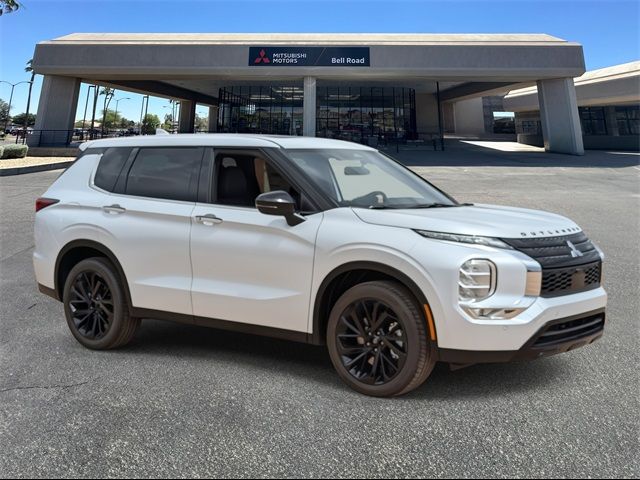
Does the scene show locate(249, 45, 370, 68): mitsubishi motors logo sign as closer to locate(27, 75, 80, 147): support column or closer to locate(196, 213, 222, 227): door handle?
locate(27, 75, 80, 147): support column

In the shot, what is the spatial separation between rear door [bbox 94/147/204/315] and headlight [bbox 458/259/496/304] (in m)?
2.12

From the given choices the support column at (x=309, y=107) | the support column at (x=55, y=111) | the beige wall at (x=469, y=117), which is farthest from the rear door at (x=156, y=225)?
the beige wall at (x=469, y=117)

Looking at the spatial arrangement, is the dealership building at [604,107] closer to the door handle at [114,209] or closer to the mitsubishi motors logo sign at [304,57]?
the mitsubishi motors logo sign at [304,57]

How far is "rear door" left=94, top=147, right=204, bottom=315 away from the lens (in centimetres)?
380

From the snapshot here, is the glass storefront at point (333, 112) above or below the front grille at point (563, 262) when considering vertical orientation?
Result: above

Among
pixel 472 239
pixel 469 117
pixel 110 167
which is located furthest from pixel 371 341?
pixel 469 117

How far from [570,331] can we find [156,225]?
3.21m

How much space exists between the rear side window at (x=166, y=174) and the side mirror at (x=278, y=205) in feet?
2.84

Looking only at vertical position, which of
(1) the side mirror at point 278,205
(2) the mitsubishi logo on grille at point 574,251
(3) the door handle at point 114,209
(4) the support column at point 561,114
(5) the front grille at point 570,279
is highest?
(4) the support column at point 561,114

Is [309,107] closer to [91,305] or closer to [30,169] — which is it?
[30,169]

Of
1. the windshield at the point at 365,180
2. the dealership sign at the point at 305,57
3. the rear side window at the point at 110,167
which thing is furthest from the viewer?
the dealership sign at the point at 305,57

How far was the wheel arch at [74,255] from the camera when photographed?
4125mm

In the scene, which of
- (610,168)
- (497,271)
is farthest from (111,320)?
(610,168)

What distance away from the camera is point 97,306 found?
4188 mm
